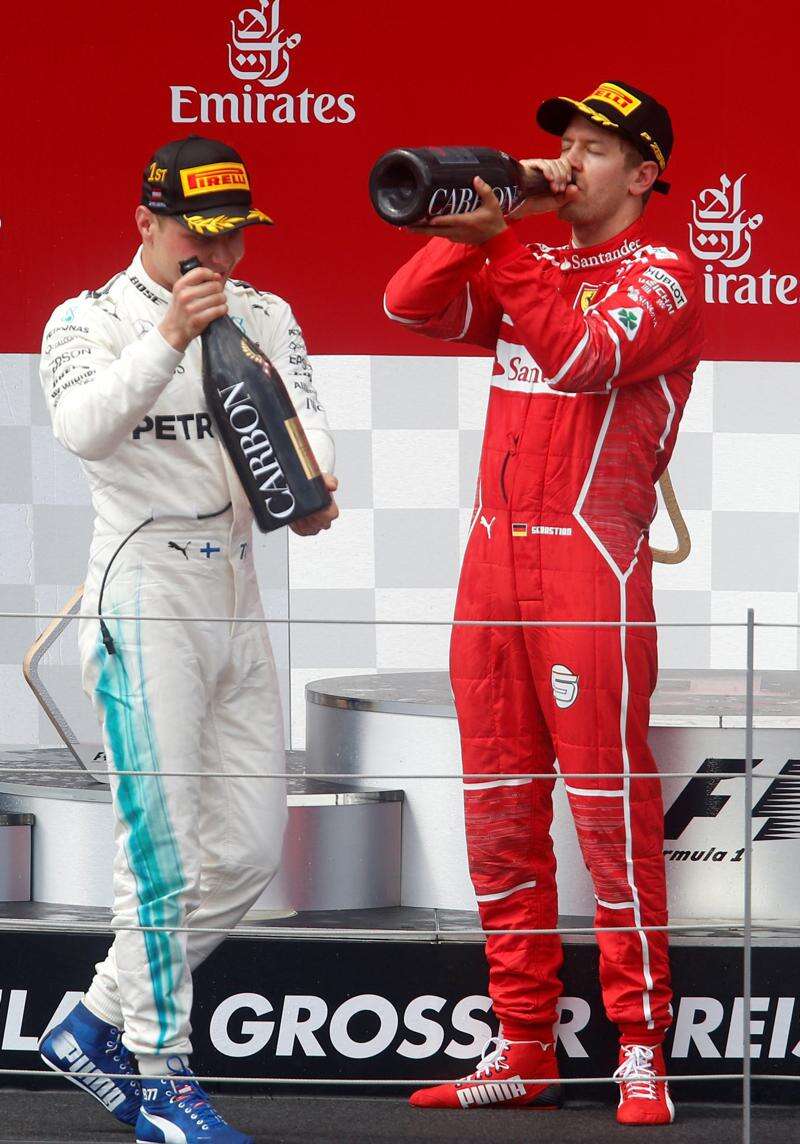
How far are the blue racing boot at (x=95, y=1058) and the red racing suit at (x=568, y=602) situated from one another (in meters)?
0.47

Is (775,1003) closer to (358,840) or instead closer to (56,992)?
(358,840)

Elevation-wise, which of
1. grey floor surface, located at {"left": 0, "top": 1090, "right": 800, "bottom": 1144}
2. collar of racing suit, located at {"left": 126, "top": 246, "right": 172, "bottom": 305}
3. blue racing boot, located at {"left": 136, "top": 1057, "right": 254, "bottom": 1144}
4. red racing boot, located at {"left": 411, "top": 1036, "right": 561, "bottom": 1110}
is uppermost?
collar of racing suit, located at {"left": 126, "top": 246, "right": 172, "bottom": 305}

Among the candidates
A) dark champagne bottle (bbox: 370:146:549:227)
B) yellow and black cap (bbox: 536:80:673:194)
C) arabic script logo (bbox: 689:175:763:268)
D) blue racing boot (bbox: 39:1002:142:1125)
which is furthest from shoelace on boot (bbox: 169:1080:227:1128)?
arabic script logo (bbox: 689:175:763:268)

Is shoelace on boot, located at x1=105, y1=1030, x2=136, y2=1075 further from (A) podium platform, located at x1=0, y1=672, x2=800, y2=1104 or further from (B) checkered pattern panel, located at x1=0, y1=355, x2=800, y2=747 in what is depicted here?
(B) checkered pattern panel, located at x1=0, y1=355, x2=800, y2=747

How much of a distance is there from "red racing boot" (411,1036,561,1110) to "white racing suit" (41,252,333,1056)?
37cm

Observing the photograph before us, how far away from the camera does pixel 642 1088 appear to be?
2078 millimetres

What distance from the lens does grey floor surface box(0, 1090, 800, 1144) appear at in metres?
2.01

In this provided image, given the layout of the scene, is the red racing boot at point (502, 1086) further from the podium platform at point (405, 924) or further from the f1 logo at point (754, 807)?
the f1 logo at point (754, 807)

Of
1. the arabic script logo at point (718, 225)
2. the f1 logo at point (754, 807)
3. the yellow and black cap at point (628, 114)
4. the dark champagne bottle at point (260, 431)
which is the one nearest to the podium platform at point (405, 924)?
the f1 logo at point (754, 807)

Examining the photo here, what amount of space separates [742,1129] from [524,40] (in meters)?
1.98

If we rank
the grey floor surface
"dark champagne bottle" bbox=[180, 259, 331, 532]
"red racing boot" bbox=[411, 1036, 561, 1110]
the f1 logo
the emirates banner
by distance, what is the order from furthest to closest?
the emirates banner
the f1 logo
"red racing boot" bbox=[411, 1036, 561, 1110]
the grey floor surface
"dark champagne bottle" bbox=[180, 259, 331, 532]

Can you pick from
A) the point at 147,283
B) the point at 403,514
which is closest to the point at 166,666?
the point at 147,283

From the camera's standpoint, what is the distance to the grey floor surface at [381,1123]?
2.01 meters

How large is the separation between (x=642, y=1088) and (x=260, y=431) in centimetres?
93
